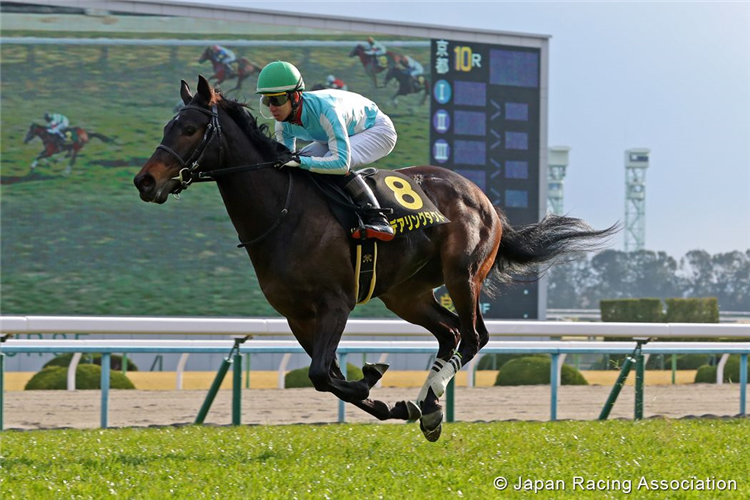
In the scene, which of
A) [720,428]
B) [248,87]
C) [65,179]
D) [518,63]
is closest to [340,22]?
[248,87]

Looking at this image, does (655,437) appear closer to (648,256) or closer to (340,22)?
(340,22)

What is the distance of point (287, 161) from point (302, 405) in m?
4.21

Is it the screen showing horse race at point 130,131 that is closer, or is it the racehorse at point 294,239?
the racehorse at point 294,239

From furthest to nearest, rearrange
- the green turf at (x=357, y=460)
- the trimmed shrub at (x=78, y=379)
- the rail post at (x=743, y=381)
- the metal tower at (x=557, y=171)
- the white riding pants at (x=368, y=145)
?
the metal tower at (x=557, y=171), the trimmed shrub at (x=78, y=379), the rail post at (x=743, y=381), the white riding pants at (x=368, y=145), the green turf at (x=357, y=460)

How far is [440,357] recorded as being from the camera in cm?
517

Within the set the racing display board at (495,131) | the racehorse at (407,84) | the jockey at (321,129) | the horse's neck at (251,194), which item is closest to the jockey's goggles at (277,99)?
the jockey at (321,129)

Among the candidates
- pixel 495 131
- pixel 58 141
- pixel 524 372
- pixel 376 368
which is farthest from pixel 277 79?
pixel 58 141

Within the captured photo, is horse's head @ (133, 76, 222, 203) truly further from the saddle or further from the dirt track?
the dirt track

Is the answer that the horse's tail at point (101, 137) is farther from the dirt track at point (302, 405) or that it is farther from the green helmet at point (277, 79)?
the green helmet at point (277, 79)

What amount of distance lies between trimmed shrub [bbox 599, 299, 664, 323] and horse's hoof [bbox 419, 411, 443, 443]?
22763 mm

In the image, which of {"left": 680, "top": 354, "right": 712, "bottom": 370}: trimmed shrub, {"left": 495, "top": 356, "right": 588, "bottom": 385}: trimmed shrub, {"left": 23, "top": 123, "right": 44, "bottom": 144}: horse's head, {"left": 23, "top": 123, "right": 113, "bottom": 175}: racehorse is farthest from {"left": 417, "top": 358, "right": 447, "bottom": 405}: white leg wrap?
{"left": 23, "top": 123, "right": 44, "bottom": 144}: horse's head

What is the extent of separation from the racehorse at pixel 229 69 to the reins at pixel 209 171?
2267 cm

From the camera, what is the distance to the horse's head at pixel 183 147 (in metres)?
4.16

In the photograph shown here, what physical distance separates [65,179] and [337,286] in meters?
23.2
